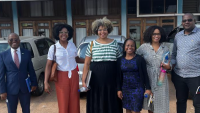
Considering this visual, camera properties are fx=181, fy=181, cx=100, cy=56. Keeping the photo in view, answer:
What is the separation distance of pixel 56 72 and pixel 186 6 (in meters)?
7.25

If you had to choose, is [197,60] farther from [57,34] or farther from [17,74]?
[17,74]

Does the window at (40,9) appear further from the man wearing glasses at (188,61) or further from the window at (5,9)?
the man wearing glasses at (188,61)

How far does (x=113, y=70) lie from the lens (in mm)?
2729

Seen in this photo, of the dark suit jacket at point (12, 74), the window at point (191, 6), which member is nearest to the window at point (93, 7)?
the window at point (191, 6)

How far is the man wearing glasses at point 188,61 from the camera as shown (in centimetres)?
273

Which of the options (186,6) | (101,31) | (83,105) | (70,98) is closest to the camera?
(101,31)

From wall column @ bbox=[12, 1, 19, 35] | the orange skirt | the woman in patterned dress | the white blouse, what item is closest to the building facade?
wall column @ bbox=[12, 1, 19, 35]

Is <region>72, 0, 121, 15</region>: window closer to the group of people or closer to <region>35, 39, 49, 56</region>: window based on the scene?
<region>35, 39, 49, 56</region>: window

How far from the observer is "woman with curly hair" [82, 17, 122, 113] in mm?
2682

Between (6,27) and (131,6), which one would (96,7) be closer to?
(131,6)

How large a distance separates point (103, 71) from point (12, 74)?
1425 millimetres

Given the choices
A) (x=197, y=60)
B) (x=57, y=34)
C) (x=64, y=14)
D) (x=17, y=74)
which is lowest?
(x=17, y=74)

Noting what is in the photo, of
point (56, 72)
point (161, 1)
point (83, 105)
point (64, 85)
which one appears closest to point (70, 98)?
point (64, 85)

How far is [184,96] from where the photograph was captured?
9.75ft
